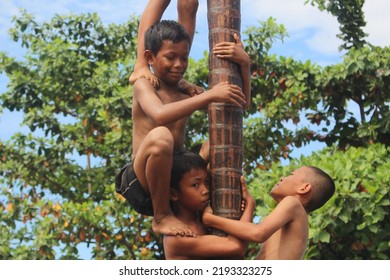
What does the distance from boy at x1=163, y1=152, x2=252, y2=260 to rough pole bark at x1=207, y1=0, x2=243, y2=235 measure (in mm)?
62

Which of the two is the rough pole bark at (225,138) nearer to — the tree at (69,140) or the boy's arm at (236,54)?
the boy's arm at (236,54)

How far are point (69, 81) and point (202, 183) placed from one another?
361 inches

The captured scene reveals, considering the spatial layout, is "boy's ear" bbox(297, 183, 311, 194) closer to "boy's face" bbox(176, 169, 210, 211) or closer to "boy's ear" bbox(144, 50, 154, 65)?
A: "boy's face" bbox(176, 169, 210, 211)

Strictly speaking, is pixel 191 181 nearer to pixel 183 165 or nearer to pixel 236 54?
pixel 183 165

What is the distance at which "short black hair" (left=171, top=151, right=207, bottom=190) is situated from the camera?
14.9 ft

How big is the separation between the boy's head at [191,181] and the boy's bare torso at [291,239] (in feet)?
1.69

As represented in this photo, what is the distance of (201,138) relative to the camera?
38.8ft

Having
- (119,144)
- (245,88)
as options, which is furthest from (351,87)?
(245,88)

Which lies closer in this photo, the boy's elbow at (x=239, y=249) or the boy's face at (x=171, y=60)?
the boy's elbow at (x=239, y=249)

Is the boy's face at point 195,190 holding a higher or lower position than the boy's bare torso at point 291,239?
higher

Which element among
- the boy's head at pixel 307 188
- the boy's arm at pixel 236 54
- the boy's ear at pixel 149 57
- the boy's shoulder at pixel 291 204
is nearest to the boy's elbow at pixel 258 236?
the boy's shoulder at pixel 291 204

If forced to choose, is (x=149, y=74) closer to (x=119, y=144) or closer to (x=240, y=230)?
(x=240, y=230)

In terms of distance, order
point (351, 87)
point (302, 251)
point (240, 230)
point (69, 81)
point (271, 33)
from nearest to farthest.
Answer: point (240, 230), point (302, 251), point (351, 87), point (271, 33), point (69, 81)

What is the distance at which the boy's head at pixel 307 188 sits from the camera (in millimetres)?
4797
